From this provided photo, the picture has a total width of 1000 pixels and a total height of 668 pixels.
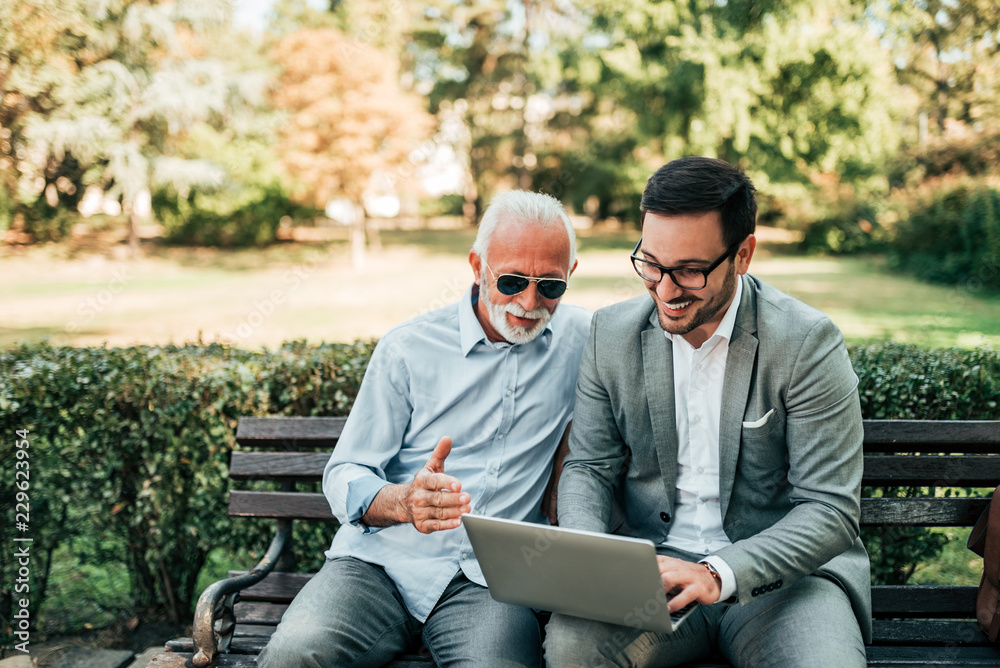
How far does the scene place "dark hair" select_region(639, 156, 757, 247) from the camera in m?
2.29

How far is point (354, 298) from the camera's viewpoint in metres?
17.3

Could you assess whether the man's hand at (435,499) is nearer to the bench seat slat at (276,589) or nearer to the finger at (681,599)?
the finger at (681,599)

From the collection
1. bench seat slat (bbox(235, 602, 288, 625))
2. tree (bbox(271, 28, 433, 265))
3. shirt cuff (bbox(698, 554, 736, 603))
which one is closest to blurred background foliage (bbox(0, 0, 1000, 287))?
tree (bbox(271, 28, 433, 265))

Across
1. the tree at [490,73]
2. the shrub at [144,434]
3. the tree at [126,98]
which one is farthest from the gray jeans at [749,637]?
the tree at [490,73]

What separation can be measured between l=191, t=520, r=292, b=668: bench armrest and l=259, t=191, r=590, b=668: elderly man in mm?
287

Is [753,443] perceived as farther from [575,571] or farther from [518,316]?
[518,316]

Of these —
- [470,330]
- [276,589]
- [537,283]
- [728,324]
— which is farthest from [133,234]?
[728,324]

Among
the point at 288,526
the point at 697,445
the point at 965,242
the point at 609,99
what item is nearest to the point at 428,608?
the point at 288,526

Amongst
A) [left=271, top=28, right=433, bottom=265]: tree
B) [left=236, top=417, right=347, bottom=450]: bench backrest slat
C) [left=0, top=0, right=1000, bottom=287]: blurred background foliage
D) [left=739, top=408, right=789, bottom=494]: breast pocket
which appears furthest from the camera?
[left=271, top=28, right=433, bottom=265]: tree

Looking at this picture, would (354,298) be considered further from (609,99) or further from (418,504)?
(609,99)

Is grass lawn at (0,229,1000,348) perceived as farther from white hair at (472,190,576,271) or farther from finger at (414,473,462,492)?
finger at (414,473,462,492)

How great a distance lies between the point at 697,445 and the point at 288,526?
1713mm

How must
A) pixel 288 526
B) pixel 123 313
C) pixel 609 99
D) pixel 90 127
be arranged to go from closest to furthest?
1. pixel 288 526
2. pixel 123 313
3. pixel 90 127
4. pixel 609 99

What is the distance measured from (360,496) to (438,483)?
0.36 metres
